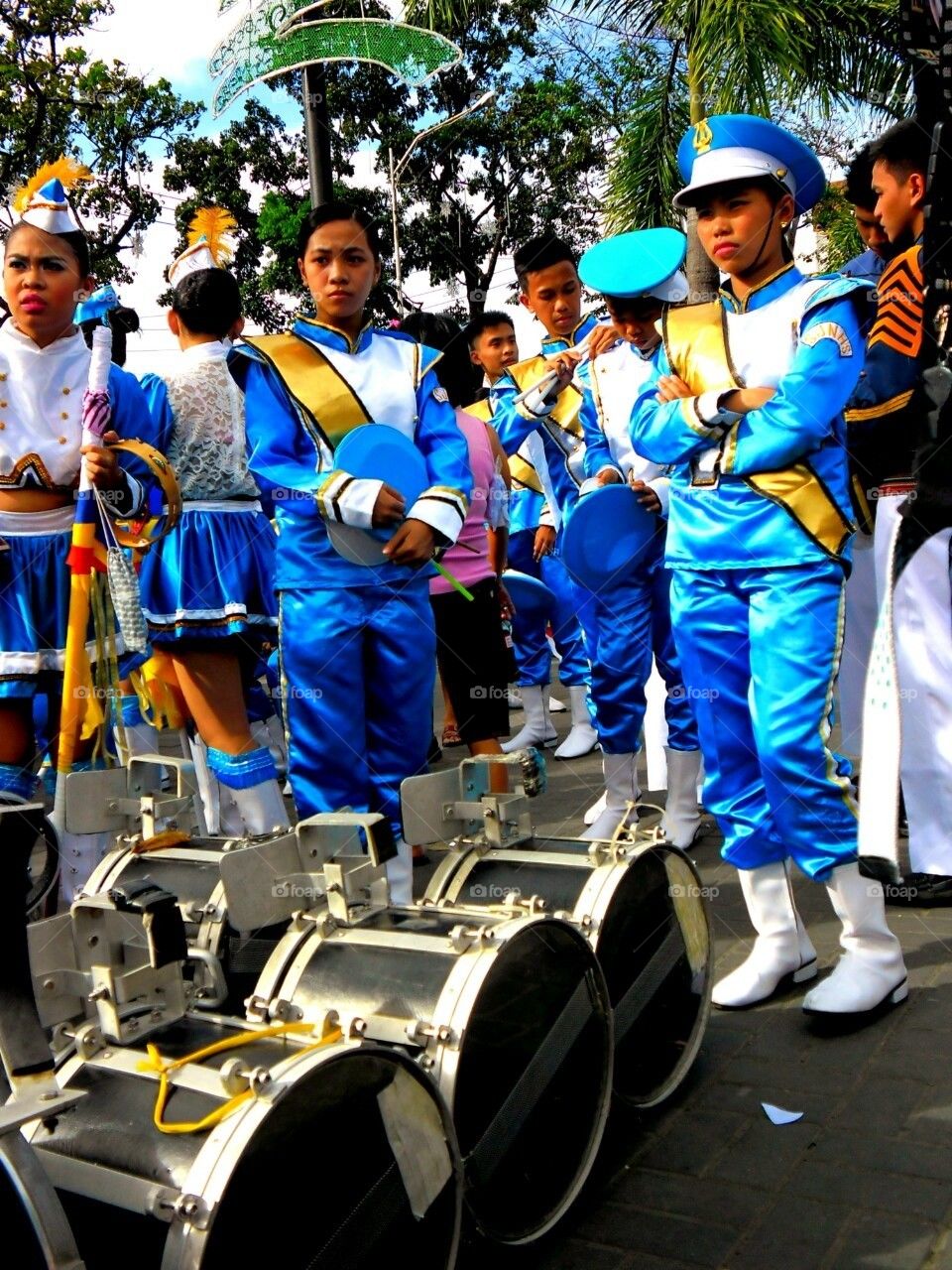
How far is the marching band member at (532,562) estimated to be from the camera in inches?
285

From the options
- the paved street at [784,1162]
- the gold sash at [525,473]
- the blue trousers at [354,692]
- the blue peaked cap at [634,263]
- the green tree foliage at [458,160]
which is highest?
the green tree foliage at [458,160]

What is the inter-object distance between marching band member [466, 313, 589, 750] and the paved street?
410 centimetres

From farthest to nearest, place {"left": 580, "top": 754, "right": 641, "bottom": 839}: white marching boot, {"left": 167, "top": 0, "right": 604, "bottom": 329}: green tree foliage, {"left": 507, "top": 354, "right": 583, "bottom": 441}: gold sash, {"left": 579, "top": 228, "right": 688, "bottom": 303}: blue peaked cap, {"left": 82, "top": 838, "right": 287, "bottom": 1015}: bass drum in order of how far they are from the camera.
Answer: {"left": 167, "top": 0, "right": 604, "bottom": 329}: green tree foliage
{"left": 507, "top": 354, "right": 583, "bottom": 441}: gold sash
{"left": 580, "top": 754, "right": 641, "bottom": 839}: white marching boot
{"left": 579, "top": 228, "right": 688, "bottom": 303}: blue peaked cap
{"left": 82, "top": 838, "right": 287, "bottom": 1015}: bass drum

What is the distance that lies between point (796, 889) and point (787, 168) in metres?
2.28

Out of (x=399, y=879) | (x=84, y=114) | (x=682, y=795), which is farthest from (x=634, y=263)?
(x=84, y=114)

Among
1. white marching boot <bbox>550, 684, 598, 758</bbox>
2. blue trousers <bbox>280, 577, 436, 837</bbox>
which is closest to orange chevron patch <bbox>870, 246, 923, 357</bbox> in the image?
blue trousers <bbox>280, 577, 436, 837</bbox>

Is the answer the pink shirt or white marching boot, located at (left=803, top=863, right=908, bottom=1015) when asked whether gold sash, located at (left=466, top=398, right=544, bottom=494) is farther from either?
white marching boot, located at (left=803, top=863, right=908, bottom=1015)

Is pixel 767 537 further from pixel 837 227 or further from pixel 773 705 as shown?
pixel 837 227

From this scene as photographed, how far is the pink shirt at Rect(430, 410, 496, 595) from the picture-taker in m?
5.32

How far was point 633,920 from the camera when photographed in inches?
105

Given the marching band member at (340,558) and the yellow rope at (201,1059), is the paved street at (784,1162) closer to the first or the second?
the yellow rope at (201,1059)

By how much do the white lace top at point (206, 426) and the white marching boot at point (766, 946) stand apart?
2.47 m

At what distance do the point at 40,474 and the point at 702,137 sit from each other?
79.3 inches

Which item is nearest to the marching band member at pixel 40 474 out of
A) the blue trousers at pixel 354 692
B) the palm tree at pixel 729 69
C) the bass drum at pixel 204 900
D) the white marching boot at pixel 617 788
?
the blue trousers at pixel 354 692
